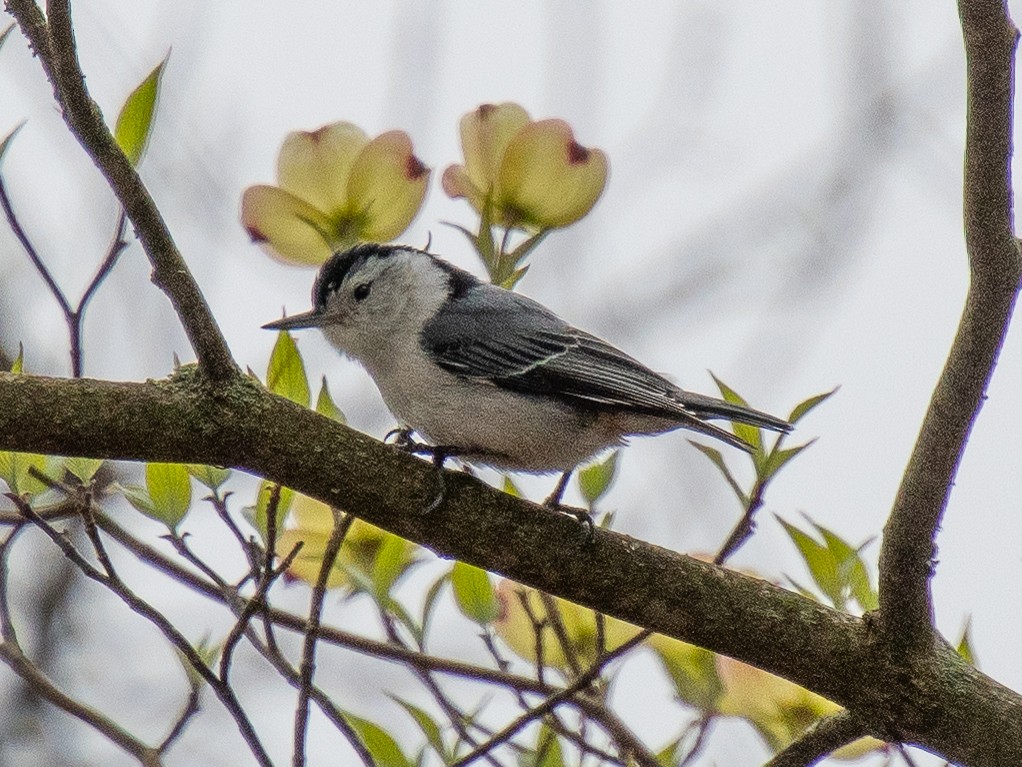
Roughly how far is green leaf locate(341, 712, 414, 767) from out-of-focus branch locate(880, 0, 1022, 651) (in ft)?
2.20

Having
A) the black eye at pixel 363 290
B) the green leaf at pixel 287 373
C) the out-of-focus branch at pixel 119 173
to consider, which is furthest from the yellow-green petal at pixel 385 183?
the black eye at pixel 363 290

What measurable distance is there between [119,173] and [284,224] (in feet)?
1.48

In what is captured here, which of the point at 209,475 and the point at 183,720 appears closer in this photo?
the point at 183,720

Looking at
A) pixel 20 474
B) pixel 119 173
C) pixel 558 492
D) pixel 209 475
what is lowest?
pixel 20 474

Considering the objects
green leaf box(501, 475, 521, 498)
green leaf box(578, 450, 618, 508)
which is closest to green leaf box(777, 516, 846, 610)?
green leaf box(578, 450, 618, 508)

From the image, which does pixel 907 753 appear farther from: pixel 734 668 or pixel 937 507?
pixel 937 507

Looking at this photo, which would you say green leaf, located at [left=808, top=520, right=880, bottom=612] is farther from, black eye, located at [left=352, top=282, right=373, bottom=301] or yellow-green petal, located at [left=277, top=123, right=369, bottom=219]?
black eye, located at [left=352, top=282, right=373, bottom=301]

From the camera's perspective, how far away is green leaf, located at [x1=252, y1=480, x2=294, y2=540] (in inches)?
67.5

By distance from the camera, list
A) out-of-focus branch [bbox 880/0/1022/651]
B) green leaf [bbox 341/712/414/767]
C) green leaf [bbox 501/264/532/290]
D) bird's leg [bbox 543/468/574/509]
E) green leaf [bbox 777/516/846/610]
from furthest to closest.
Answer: bird's leg [bbox 543/468/574/509] < green leaf [bbox 501/264/532/290] < green leaf [bbox 777/516/846/610] < green leaf [bbox 341/712/414/767] < out-of-focus branch [bbox 880/0/1022/651]

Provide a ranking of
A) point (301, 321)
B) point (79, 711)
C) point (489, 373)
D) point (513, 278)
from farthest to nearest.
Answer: point (301, 321)
point (489, 373)
point (513, 278)
point (79, 711)

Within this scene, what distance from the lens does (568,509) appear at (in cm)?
190

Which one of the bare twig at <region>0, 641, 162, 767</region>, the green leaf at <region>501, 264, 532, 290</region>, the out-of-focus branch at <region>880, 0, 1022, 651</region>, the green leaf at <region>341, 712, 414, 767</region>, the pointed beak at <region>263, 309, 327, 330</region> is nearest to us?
the out-of-focus branch at <region>880, 0, 1022, 651</region>

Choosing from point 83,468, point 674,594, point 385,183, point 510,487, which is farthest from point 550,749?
point 385,183

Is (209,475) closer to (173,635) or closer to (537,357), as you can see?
(173,635)
